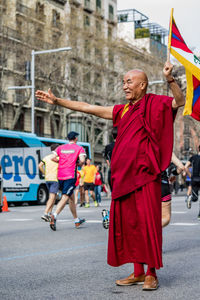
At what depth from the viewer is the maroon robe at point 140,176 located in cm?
530

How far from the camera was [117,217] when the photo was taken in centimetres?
544

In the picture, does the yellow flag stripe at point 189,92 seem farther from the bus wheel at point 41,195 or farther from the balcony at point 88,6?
the balcony at point 88,6

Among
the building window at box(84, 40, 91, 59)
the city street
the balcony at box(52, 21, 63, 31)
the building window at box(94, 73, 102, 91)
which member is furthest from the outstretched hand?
the building window at box(94, 73, 102, 91)

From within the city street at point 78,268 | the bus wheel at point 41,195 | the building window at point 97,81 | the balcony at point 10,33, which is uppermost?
the balcony at point 10,33

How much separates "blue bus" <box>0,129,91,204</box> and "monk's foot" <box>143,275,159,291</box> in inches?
764

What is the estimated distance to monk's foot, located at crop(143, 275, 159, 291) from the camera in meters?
5.27

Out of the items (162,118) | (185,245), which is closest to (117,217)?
(162,118)

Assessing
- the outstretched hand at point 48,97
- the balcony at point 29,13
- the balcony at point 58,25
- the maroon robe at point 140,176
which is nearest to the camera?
the maroon robe at point 140,176

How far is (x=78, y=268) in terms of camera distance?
6664mm

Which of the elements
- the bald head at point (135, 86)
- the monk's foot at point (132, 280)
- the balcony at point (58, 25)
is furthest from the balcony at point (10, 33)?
the monk's foot at point (132, 280)

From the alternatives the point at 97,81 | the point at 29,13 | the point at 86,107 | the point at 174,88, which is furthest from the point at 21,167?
the point at 174,88

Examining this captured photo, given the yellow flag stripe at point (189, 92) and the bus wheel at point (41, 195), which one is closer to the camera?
the yellow flag stripe at point (189, 92)

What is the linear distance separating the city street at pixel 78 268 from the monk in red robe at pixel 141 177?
32 cm

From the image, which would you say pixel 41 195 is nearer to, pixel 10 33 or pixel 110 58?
pixel 10 33
